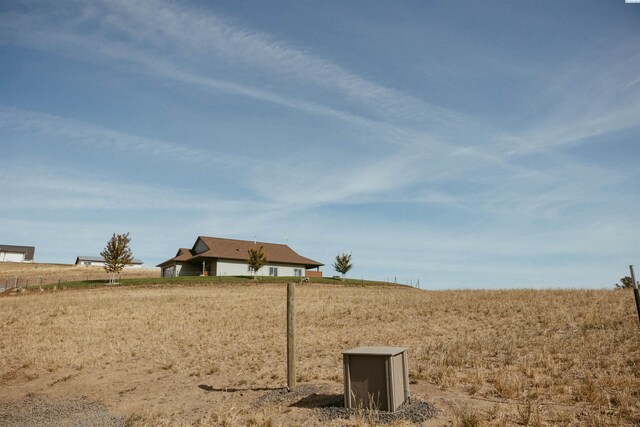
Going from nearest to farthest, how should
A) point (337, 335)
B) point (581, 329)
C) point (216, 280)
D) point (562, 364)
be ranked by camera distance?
point (562, 364), point (581, 329), point (337, 335), point (216, 280)

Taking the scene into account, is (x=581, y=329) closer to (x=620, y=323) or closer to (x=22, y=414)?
(x=620, y=323)

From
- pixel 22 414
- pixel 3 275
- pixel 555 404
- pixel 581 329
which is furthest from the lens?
pixel 3 275

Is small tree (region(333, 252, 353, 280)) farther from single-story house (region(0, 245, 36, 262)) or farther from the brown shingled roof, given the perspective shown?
single-story house (region(0, 245, 36, 262))

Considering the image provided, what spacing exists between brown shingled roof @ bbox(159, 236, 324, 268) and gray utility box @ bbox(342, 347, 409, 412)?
48120 mm

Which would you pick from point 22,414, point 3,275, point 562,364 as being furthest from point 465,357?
point 3,275

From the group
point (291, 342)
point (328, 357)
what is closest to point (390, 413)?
point (291, 342)

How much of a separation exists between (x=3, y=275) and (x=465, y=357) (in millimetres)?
80029

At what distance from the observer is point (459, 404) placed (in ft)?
27.3

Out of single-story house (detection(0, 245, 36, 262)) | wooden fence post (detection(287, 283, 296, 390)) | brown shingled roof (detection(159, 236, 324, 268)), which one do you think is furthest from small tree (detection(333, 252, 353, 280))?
single-story house (detection(0, 245, 36, 262))

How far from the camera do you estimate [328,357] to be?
13867 millimetres

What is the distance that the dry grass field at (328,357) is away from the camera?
331 inches

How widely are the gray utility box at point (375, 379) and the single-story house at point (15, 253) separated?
407ft

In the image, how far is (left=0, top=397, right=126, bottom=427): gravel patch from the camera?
909 centimetres

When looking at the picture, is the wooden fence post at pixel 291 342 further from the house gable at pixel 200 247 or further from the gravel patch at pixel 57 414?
the house gable at pixel 200 247
